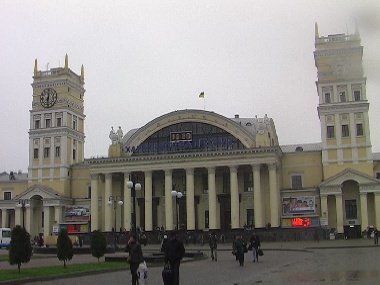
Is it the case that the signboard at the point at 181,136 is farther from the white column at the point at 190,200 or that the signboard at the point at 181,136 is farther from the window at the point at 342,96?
the window at the point at 342,96

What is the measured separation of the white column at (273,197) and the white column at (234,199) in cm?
413

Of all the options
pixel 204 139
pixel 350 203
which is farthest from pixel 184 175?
pixel 350 203

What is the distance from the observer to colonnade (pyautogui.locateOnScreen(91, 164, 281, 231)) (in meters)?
67.8

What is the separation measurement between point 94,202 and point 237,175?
19.4 m

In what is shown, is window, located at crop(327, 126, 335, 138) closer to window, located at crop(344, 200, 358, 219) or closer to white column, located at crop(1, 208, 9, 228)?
window, located at crop(344, 200, 358, 219)

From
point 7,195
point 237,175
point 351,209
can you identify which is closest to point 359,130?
point 351,209

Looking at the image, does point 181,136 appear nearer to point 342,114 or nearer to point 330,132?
point 330,132

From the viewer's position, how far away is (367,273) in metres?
20.8

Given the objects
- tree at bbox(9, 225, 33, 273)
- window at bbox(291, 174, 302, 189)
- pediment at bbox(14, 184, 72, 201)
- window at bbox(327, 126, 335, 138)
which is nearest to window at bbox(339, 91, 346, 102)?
window at bbox(327, 126, 335, 138)

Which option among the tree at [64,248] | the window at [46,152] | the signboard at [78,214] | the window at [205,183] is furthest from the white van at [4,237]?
the tree at [64,248]

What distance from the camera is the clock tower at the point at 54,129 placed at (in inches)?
3241

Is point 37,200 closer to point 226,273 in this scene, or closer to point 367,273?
point 226,273

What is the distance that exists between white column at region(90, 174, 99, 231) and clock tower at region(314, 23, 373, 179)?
29980mm

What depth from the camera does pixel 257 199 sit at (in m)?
67.7
